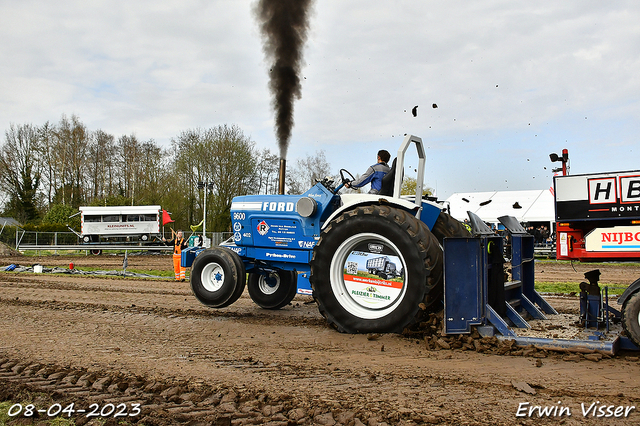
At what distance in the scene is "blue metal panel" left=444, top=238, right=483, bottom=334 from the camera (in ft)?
16.1

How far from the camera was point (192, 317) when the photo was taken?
7.00m

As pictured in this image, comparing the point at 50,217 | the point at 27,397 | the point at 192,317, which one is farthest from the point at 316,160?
the point at 27,397

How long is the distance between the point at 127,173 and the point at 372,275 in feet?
152

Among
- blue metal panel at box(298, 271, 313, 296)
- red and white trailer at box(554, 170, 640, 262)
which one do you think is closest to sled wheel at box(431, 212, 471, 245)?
red and white trailer at box(554, 170, 640, 262)

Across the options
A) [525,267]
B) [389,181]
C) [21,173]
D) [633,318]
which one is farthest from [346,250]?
[21,173]

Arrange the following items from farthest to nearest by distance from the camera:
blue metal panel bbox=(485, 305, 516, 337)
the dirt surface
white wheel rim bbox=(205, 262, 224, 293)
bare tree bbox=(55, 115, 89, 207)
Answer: bare tree bbox=(55, 115, 89, 207)
white wheel rim bbox=(205, 262, 224, 293)
blue metal panel bbox=(485, 305, 516, 337)
the dirt surface

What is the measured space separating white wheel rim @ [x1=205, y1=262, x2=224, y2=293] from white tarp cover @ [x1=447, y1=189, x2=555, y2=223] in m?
22.6

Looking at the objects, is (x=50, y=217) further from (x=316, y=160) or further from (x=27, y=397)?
(x=27, y=397)

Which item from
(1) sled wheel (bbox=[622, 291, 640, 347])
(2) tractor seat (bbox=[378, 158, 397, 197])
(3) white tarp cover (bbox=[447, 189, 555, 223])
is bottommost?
(1) sled wheel (bbox=[622, 291, 640, 347])

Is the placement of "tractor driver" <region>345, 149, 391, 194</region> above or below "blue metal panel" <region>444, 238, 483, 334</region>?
above

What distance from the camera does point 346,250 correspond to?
18.6 ft

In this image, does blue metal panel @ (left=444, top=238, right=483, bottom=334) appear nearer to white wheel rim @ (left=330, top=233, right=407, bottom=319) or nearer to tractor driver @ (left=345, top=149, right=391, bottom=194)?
white wheel rim @ (left=330, top=233, right=407, bottom=319)

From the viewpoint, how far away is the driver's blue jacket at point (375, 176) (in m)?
6.22

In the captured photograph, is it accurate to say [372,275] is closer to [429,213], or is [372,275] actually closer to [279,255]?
[429,213]
